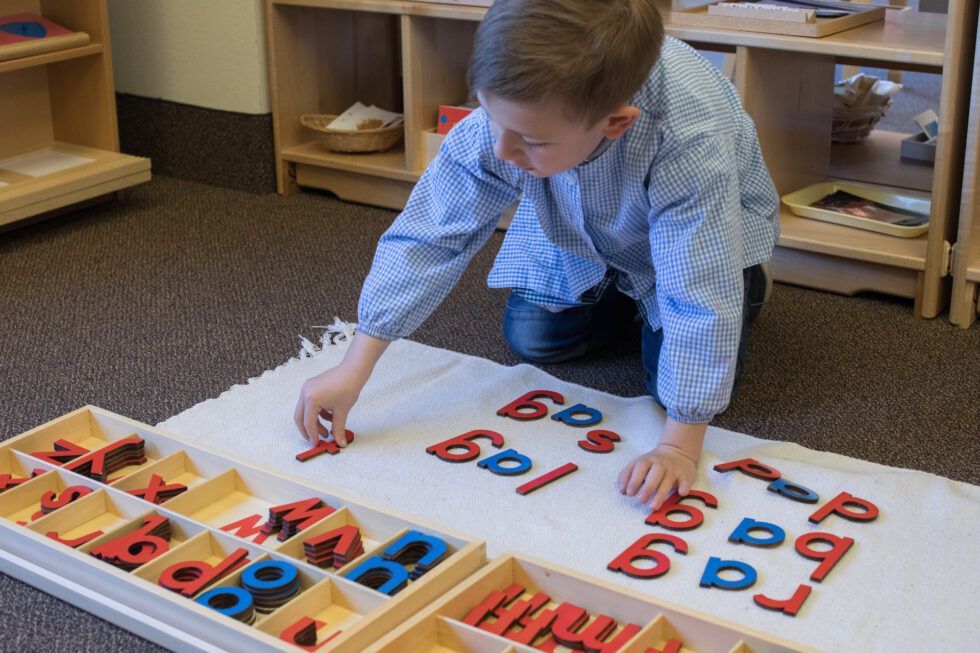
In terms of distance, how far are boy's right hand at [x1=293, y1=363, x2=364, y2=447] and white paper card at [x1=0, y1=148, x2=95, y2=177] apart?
997mm

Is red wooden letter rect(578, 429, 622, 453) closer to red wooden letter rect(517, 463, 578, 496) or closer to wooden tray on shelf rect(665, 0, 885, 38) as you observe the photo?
red wooden letter rect(517, 463, 578, 496)

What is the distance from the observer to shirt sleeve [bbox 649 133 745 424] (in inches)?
46.0

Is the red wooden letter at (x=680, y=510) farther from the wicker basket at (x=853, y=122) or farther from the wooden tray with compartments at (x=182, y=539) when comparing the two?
the wicker basket at (x=853, y=122)

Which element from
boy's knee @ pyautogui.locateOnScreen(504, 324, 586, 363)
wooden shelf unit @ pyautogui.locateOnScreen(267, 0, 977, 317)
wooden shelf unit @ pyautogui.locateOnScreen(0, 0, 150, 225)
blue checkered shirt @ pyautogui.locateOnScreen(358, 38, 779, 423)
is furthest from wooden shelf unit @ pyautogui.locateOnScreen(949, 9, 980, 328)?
wooden shelf unit @ pyautogui.locateOnScreen(0, 0, 150, 225)

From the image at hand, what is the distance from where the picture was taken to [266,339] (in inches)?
63.9

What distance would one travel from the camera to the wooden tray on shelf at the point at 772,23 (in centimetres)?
166

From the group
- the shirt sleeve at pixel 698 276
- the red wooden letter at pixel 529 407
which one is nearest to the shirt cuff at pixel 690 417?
the shirt sleeve at pixel 698 276

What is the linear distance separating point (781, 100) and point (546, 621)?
1.12m

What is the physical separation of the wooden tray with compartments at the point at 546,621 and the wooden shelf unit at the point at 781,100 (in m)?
0.89

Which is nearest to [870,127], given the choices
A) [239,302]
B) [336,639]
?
[239,302]

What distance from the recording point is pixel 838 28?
1.70 metres

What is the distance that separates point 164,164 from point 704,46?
1075 millimetres

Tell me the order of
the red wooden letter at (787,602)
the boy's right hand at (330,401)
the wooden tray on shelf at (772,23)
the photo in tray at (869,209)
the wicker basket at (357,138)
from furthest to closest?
the wicker basket at (357,138), the photo in tray at (869,209), the wooden tray on shelf at (772,23), the boy's right hand at (330,401), the red wooden letter at (787,602)

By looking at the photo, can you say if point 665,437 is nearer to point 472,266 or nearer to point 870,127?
point 472,266
